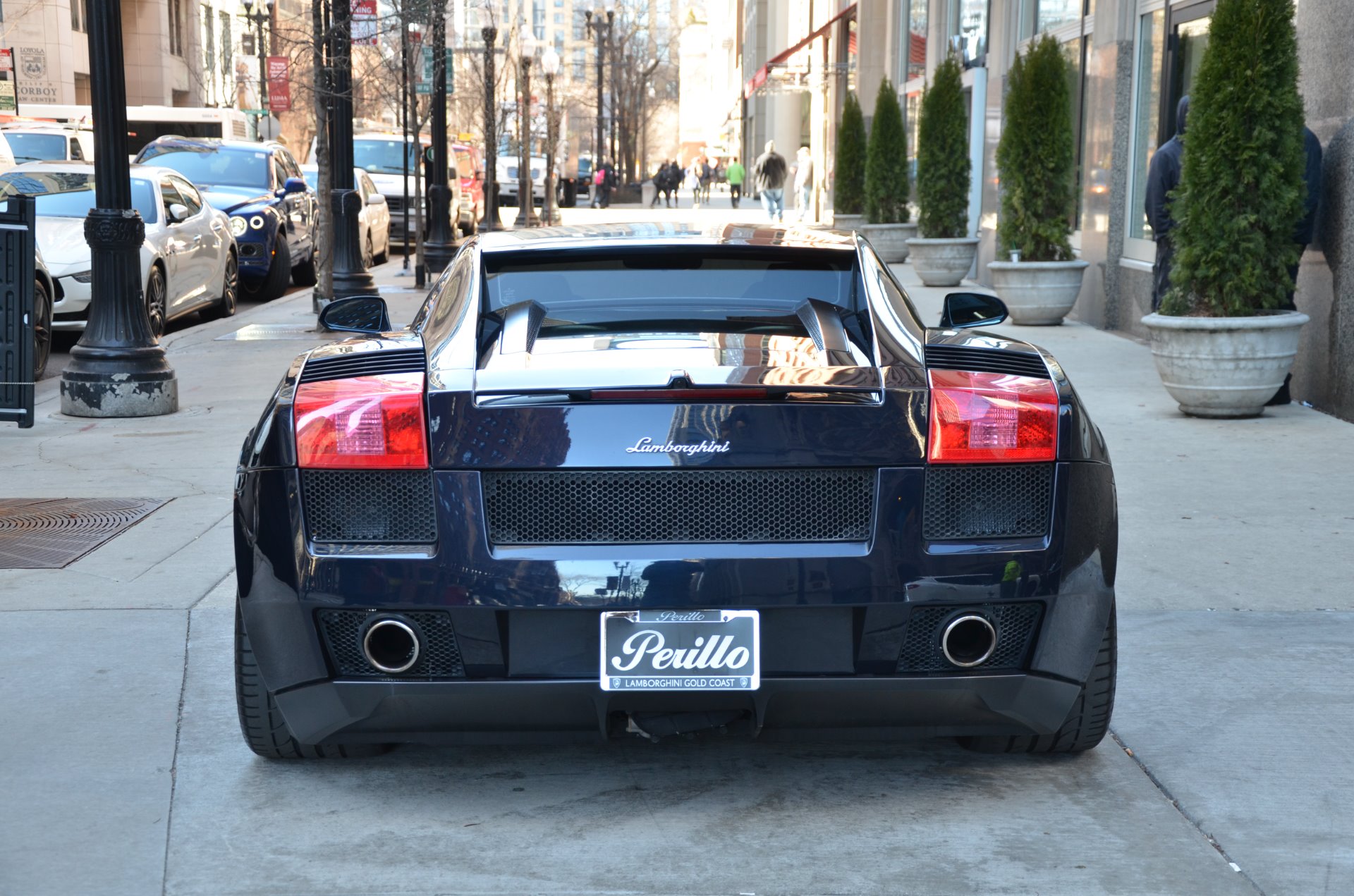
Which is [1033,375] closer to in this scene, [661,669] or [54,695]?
[661,669]

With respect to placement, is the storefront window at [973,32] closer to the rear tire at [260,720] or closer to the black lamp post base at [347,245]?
the black lamp post base at [347,245]

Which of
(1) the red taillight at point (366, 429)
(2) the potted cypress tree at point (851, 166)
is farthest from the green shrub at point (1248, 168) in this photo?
(2) the potted cypress tree at point (851, 166)

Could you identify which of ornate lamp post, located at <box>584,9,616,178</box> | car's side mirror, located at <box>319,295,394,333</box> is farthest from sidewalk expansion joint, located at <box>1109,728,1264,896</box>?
ornate lamp post, located at <box>584,9,616,178</box>

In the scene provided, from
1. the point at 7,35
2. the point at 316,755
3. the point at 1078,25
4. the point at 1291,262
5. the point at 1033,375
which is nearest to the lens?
the point at 1033,375

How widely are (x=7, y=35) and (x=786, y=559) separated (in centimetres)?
4722

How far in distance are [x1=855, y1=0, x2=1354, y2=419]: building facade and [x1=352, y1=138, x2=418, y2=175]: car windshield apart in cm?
874

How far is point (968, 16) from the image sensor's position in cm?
2083

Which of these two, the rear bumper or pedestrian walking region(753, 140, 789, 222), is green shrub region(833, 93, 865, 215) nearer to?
pedestrian walking region(753, 140, 789, 222)

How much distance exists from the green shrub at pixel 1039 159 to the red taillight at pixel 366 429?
12.2 metres

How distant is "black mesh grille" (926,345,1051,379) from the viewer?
362cm

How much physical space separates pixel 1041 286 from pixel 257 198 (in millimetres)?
9024

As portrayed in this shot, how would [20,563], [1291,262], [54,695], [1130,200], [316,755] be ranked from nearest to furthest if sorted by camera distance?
[316,755]
[54,695]
[20,563]
[1291,262]
[1130,200]

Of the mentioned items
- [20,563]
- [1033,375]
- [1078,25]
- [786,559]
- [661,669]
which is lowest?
[20,563]

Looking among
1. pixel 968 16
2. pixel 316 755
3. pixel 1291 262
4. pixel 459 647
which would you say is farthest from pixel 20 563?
pixel 968 16
